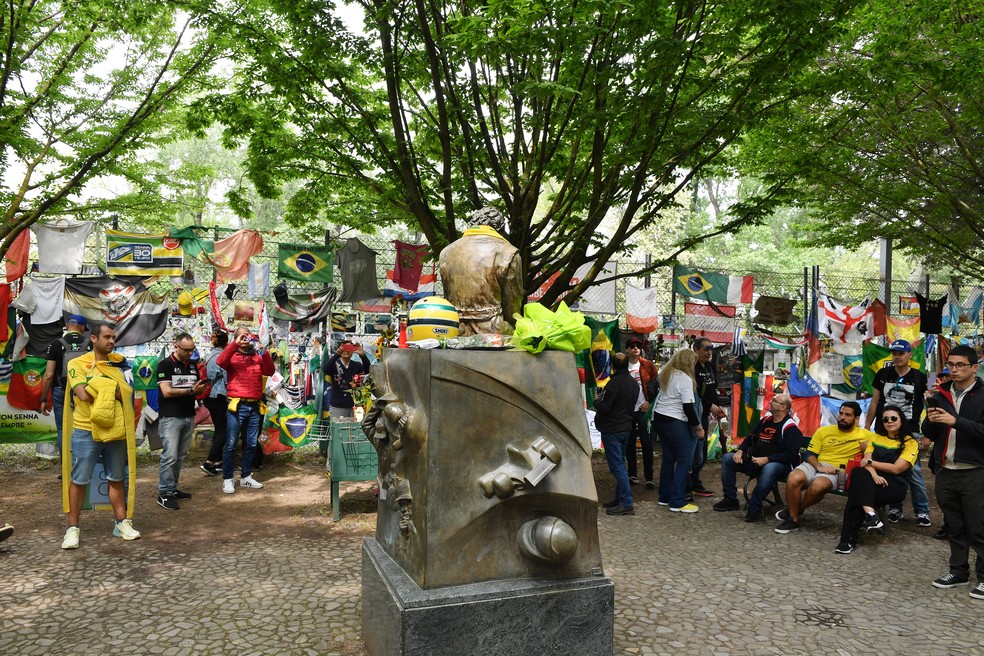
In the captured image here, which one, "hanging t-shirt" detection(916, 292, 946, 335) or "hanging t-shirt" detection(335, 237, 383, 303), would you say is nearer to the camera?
"hanging t-shirt" detection(335, 237, 383, 303)

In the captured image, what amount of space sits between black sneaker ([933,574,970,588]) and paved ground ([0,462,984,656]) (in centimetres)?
10

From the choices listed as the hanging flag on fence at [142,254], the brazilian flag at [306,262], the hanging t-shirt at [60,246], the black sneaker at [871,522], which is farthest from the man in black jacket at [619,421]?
the hanging t-shirt at [60,246]

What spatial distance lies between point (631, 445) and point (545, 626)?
5688mm

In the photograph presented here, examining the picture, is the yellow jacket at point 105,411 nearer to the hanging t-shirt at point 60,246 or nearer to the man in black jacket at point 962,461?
the hanging t-shirt at point 60,246

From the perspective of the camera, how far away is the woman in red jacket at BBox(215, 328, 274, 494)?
25.4 feet

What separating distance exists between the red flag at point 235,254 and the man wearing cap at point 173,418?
9.13 ft

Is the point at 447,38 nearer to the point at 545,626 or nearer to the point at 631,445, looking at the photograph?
the point at 545,626

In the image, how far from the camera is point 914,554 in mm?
6012

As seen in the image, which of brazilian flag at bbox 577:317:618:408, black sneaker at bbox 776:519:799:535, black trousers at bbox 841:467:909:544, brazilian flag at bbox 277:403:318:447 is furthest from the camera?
brazilian flag at bbox 577:317:618:408

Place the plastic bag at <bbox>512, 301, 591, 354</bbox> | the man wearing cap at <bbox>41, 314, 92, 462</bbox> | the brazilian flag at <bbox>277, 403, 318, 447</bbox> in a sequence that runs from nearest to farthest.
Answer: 1. the plastic bag at <bbox>512, 301, 591, 354</bbox>
2. the man wearing cap at <bbox>41, 314, 92, 462</bbox>
3. the brazilian flag at <bbox>277, 403, 318, 447</bbox>

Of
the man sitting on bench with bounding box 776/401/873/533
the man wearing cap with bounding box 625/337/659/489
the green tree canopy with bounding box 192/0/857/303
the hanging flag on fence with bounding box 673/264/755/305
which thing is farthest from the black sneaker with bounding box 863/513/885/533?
the hanging flag on fence with bounding box 673/264/755/305

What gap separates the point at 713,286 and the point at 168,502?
349 inches

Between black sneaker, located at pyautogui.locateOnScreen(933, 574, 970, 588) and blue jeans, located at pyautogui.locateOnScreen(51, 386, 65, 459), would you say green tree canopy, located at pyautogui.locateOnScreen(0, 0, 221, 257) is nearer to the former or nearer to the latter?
blue jeans, located at pyautogui.locateOnScreen(51, 386, 65, 459)

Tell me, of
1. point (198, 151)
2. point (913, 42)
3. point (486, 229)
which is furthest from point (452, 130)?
point (198, 151)
